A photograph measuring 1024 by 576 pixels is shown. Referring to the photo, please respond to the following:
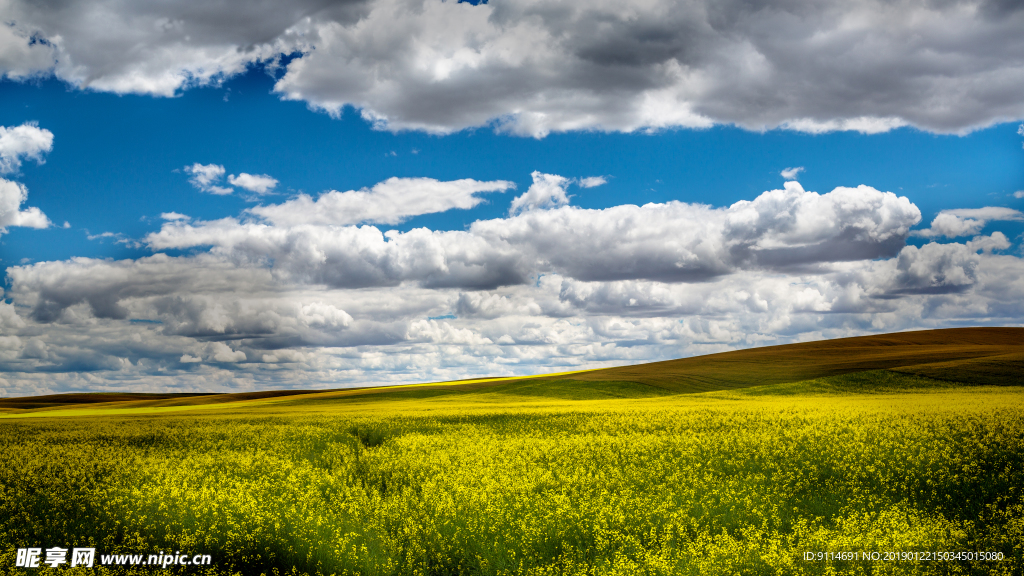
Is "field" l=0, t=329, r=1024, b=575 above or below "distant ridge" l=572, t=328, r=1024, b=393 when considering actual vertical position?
above

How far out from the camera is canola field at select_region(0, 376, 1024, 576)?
8883 millimetres

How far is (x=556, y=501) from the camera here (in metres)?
11.1

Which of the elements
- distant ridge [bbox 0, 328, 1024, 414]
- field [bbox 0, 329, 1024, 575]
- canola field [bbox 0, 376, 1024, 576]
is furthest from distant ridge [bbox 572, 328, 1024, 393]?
canola field [bbox 0, 376, 1024, 576]

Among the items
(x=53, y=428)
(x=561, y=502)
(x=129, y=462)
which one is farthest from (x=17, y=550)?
(x=53, y=428)

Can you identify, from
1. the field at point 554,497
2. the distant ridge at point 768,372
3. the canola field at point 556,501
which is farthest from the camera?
the distant ridge at point 768,372

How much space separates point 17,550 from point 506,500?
8379 millimetres

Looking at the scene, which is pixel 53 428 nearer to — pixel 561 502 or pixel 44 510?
pixel 44 510

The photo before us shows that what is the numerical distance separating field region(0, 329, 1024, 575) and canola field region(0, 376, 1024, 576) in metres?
0.05

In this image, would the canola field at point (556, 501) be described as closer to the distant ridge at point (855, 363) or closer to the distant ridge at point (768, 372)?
the distant ridge at point (768, 372)

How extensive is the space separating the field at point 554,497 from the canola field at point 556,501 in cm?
5

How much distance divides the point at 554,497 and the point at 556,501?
0.67ft

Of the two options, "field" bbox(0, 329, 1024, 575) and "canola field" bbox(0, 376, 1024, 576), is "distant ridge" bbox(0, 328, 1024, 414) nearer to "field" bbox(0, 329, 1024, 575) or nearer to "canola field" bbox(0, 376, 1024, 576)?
"field" bbox(0, 329, 1024, 575)

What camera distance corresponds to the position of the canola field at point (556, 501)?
8.88 meters

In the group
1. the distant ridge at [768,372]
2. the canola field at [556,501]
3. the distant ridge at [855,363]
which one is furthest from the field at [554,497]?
the distant ridge at [855,363]
